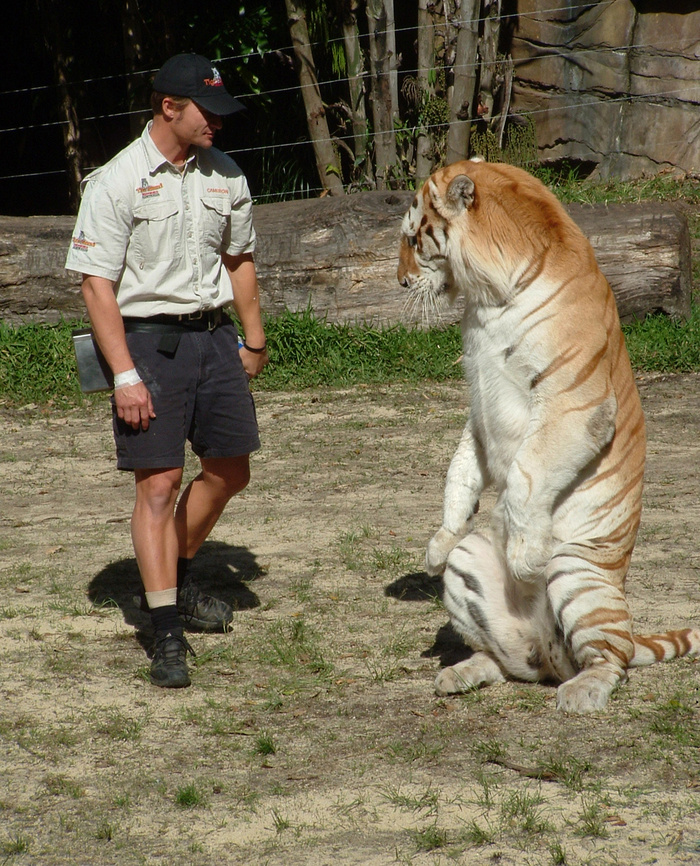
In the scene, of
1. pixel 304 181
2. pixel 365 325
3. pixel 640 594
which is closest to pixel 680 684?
pixel 640 594

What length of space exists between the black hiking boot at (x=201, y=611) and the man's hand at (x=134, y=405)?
970 millimetres

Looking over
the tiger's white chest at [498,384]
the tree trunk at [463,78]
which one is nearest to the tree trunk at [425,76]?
the tree trunk at [463,78]

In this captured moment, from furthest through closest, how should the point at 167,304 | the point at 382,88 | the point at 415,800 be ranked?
the point at 382,88 < the point at 167,304 < the point at 415,800

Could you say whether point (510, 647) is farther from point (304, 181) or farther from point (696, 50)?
point (696, 50)

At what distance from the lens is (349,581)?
480 cm

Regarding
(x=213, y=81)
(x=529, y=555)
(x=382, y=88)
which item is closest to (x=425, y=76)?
(x=382, y=88)

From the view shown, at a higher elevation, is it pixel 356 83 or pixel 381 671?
pixel 356 83

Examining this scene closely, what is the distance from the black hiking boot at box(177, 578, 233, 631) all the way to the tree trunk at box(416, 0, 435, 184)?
6.95 m

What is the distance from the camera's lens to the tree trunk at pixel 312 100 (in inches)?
388

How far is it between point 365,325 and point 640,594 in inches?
182

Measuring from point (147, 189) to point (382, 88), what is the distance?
6578 mm

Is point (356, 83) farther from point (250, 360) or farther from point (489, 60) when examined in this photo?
point (250, 360)

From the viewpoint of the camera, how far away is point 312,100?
33.4ft

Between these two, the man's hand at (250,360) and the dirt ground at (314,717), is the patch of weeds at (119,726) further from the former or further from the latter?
the man's hand at (250,360)
